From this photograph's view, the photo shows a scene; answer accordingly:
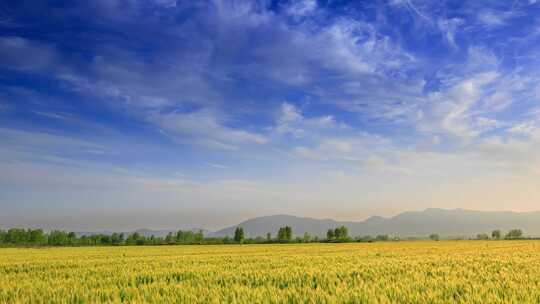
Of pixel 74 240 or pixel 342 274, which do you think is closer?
pixel 342 274

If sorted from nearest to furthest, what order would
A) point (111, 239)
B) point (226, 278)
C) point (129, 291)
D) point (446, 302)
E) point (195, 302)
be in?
1. point (446, 302)
2. point (195, 302)
3. point (129, 291)
4. point (226, 278)
5. point (111, 239)

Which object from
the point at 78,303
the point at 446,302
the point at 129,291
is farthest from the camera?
the point at 129,291

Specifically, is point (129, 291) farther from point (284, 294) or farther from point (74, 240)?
point (74, 240)

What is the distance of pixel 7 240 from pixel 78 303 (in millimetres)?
170267

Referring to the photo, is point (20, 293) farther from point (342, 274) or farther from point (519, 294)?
point (519, 294)

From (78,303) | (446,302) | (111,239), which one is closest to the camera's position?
(446,302)

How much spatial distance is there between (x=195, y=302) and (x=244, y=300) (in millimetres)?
960

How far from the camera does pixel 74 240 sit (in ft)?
486

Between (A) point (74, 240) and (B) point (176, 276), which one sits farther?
(A) point (74, 240)

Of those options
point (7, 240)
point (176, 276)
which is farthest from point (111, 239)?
point (176, 276)

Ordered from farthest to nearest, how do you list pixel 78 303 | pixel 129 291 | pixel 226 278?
pixel 226 278
pixel 129 291
pixel 78 303

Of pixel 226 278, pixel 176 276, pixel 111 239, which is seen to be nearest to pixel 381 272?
pixel 226 278

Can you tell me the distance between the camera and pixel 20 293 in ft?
31.7

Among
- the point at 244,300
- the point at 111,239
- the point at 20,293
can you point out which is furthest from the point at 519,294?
the point at 111,239
